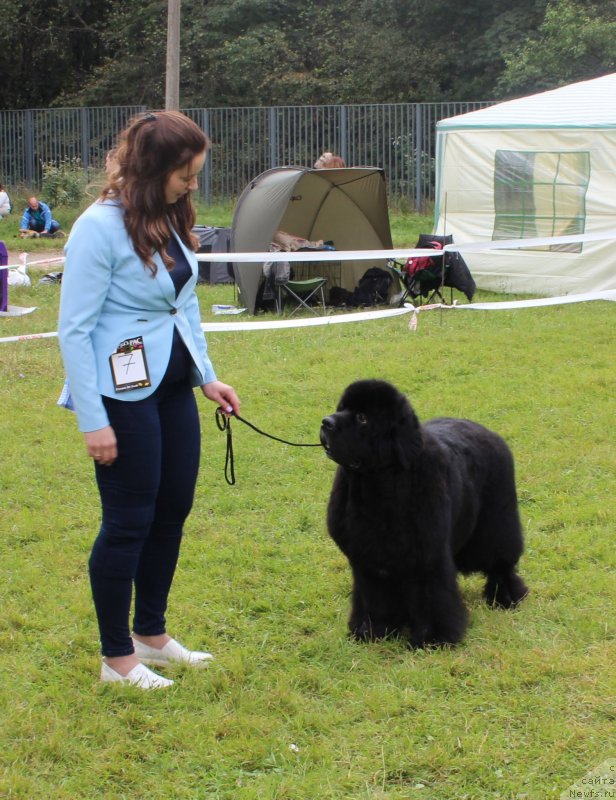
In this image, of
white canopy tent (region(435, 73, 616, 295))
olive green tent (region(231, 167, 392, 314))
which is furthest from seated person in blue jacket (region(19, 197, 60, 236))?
white canopy tent (region(435, 73, 616, 295))

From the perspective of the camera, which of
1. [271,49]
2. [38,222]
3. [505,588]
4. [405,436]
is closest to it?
[405,436]

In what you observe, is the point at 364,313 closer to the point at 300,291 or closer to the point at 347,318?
the point at 347,318

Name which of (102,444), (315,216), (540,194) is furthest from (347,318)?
(102,444)

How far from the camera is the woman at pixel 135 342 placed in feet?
9.67

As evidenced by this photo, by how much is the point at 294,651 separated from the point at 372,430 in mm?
970

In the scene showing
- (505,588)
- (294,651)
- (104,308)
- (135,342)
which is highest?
(104,308)

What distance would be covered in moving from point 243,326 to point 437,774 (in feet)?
24.8

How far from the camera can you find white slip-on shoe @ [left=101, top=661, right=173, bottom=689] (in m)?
3.37

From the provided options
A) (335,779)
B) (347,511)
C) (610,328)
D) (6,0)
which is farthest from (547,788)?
(6,0)

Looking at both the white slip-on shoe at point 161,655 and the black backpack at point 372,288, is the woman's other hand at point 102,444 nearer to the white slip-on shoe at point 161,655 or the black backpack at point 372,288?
the white slip-on shoe at point 161,655

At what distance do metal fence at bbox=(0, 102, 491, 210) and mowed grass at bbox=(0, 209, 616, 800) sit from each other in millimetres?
15944

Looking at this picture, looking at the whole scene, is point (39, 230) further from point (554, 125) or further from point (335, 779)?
point (335, 779)

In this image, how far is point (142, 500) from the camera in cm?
311

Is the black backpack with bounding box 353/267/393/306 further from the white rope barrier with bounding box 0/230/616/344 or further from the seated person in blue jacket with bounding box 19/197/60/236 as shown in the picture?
the seated person in blue jacket with bounding box 19/197/60/236
